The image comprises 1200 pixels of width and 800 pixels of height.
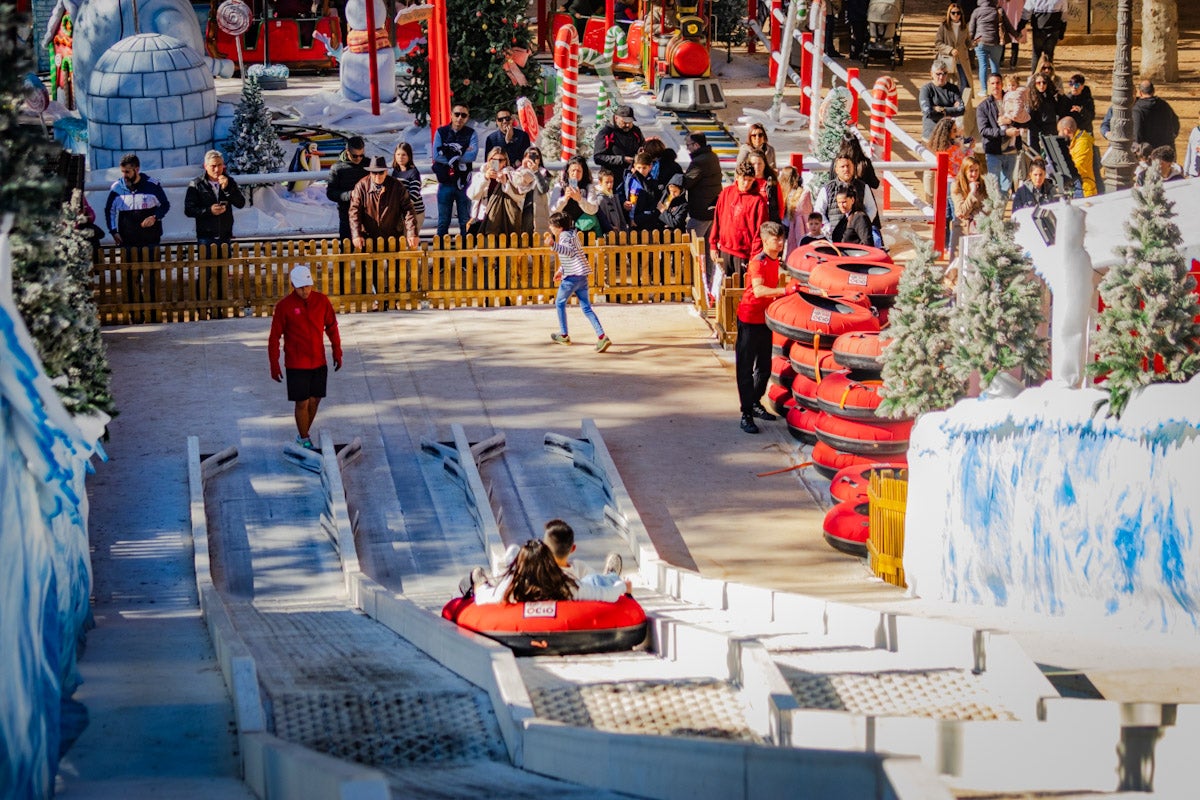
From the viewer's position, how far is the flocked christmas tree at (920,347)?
13.0 m

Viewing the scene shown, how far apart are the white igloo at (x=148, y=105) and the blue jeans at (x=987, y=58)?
Result: 476 inches

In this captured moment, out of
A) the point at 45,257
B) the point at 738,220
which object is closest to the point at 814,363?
the point at 738,220

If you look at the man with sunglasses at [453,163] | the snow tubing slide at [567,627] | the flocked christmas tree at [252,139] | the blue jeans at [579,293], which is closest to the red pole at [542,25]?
the flocked christmas tree at [252,139]

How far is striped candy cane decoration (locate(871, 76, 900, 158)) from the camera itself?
25359 mm

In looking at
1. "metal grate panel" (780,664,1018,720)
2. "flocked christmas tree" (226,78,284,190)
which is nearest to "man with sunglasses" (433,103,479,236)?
"flocked christmas tree" (226,78,284,190)

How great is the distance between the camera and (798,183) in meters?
19.6

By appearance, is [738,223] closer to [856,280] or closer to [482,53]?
[856,280]

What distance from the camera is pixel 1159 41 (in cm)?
3247

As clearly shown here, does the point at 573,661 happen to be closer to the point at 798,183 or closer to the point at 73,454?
the point at 73,454

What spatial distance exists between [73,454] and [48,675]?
98 centimetres

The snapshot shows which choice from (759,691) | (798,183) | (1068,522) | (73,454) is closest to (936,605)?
(1068,522)

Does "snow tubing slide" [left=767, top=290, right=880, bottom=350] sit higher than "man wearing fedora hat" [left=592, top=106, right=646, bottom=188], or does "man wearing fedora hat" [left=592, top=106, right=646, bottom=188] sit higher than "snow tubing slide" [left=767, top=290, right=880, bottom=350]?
"man wearing fedora hat" [left=592, top=106, right=646, bottom=188]

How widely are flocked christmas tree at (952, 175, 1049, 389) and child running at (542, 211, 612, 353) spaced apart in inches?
247

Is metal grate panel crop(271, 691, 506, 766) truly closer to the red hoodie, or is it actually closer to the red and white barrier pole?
the red hoodie
